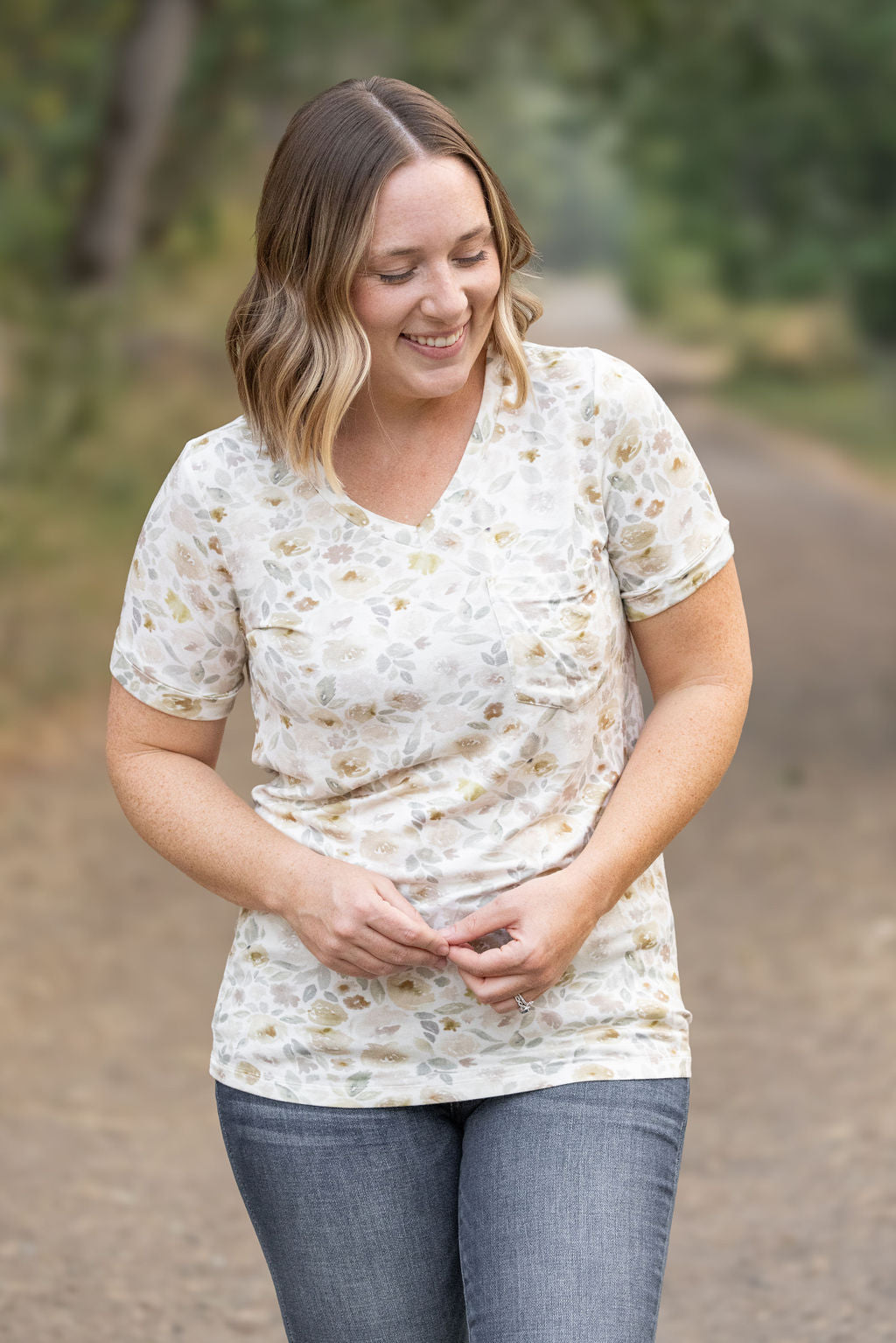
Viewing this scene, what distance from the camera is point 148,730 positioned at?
1.98 metres

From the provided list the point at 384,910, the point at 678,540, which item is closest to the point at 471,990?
the point at 384,910

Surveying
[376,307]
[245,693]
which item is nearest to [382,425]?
[376,307]

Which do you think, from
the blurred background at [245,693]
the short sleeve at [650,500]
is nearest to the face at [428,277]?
the short sleeve at [650,500]

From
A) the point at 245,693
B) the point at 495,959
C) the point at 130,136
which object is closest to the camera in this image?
the point at 495,959

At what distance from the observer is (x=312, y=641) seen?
5.99 feet

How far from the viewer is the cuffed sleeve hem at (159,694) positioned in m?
1.94

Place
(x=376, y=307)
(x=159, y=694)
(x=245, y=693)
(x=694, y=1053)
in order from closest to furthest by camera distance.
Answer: (x=376, y=307), (x=159, y=694), (x=694, y=1053), (x=245, y=693)

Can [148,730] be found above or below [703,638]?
below

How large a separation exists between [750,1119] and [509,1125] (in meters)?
2.98

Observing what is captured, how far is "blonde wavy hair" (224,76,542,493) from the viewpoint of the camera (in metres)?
Result: 1.80

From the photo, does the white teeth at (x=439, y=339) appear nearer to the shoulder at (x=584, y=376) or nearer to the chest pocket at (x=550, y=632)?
the shoulder at (x=584, y=376)

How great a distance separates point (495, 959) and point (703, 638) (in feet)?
1.51

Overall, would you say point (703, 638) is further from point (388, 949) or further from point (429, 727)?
point (388, 949)

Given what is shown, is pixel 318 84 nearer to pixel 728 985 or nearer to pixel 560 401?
pixel 728 985
